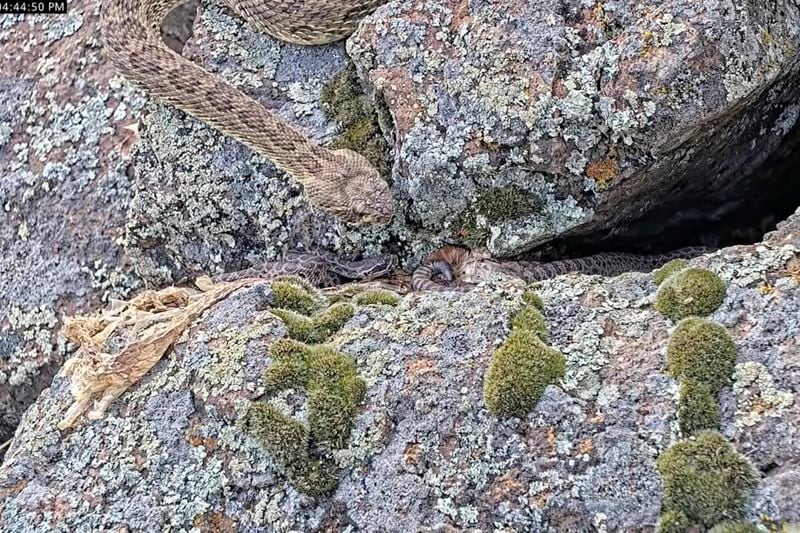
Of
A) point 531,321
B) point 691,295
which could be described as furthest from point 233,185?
point 691,295

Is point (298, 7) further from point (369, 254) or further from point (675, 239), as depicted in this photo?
point (675, 239)

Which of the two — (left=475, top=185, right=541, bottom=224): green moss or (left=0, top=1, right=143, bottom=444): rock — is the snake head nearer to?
(left=475, top=185, right=541, bottom=224): green moss

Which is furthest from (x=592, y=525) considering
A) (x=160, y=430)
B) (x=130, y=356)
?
(x=130, y=356)

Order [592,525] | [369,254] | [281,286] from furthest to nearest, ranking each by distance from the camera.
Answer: [369,254], [281,286], [592,525]

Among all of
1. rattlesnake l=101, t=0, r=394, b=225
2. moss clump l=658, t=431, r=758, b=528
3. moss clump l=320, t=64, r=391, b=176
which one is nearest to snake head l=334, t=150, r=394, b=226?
rattlesnake l=101, t=0, r=394, b=225

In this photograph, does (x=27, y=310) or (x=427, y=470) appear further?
(x=27, y=310)

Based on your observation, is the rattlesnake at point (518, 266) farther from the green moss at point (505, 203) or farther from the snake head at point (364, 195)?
the snake head at point (364, 195)
